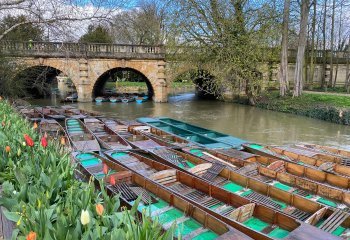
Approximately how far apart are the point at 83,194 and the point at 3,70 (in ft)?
39.8

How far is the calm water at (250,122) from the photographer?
12234 mm

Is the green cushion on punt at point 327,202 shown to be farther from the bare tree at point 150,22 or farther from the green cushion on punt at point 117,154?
the bare tree at point 150,22

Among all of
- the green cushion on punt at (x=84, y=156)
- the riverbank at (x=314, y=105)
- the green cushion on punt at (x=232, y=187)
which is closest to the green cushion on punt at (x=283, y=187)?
the green cushion on punt at (x=232, y=187)

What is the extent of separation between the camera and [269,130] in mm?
13664

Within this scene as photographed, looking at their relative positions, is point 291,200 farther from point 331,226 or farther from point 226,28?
point 226,28

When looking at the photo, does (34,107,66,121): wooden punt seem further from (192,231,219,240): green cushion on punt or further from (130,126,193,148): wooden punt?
(192,231,219,240): green cushion on punt

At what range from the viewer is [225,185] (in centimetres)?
559

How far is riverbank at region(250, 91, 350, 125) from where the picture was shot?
1435 centimetres

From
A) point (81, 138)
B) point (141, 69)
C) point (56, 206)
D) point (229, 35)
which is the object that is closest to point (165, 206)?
point (56, 206)

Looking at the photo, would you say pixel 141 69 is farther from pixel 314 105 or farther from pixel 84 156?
pixel 84 156

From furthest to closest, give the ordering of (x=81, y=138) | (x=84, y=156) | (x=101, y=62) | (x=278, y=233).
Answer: (x=101, y=62), (x=81, y=138), (x=84, y=156), (x=278, y=233)

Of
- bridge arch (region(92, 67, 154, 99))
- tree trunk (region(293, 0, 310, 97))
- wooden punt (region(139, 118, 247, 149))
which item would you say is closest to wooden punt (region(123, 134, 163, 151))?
wooden punt (region(139, 118, 247, 149))

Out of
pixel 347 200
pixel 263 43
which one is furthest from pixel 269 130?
pixel 347 200

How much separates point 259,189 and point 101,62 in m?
18.4
